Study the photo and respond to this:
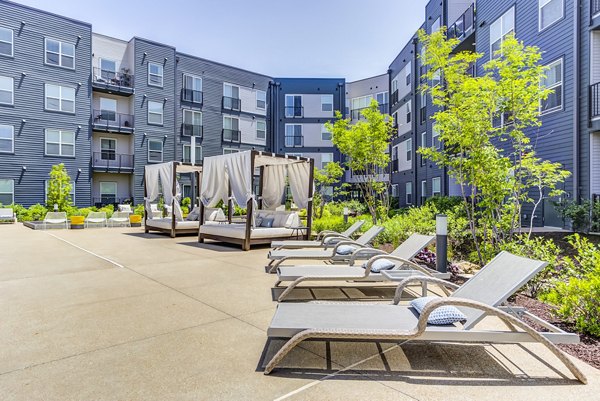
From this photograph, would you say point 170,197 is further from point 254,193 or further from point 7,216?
point 7,216

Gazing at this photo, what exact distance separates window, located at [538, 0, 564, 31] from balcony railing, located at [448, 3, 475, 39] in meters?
4.51

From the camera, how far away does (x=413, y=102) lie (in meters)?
23.5

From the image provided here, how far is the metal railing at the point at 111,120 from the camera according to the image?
2297 centimetres

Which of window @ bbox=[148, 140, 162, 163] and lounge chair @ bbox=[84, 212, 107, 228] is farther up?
window @ bbox=[148, 140, 162, 163]

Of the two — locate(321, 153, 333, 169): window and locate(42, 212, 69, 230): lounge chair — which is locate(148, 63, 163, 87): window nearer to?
locate(42, 212, 69, 230): lounge chair

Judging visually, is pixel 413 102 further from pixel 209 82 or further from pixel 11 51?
pixel 11 51

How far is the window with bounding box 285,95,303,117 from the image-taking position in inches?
1230

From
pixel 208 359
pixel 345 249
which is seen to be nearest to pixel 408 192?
pixel 345 249

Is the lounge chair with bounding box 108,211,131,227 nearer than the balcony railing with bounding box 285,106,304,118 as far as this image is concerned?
Yes

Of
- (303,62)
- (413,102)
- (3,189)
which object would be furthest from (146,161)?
(413,102)

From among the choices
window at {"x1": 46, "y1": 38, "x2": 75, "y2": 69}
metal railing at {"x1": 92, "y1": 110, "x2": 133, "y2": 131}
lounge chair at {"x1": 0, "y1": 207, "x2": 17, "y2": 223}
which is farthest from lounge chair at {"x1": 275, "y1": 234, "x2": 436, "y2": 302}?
window at {"x1": 46, "y1": 38, "x2": 75, "y2": 69}

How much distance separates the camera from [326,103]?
103ft

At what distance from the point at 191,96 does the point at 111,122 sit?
5776 millimetres

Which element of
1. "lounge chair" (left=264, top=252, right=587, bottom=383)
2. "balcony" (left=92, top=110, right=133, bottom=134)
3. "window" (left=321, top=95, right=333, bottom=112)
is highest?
"window" (left=321, top=95, right=333, bottom=112)
